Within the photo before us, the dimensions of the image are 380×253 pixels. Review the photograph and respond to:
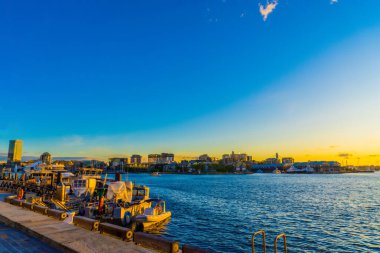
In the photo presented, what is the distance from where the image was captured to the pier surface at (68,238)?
902 cm

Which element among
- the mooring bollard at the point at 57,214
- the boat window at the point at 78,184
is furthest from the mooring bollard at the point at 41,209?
the boat window at the point at 78,184

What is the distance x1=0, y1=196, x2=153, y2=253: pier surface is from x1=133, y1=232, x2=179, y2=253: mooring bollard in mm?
603

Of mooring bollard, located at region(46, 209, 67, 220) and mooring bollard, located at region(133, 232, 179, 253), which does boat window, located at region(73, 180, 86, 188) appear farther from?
mooring bollard, located at region(133, 232, 179, 253)

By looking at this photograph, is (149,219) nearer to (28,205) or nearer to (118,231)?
(28,205)

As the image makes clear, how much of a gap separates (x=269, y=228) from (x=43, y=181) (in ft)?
161

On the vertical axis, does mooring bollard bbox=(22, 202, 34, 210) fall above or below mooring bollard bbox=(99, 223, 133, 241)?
below

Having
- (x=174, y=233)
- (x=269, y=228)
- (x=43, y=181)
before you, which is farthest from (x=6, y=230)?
(x=43, y=181)

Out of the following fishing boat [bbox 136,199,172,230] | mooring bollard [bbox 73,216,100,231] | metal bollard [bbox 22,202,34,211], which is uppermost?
mooring bollard [bbox 73,216,100,231]

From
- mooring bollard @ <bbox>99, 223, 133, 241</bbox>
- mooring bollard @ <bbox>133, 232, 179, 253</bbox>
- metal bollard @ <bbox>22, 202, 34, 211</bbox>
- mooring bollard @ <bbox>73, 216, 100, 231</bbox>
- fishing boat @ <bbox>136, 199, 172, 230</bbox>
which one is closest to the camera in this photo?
mooring bollard @ <bbox>133, 232, 179, 253</bbox>

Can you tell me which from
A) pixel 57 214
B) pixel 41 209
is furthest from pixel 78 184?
pixel 57 214

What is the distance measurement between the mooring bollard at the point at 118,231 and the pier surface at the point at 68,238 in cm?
77

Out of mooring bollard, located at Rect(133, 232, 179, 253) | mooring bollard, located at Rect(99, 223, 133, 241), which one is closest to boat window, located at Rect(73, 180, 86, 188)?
mooring bollard, located at Rect(99, 223, 133, 241)

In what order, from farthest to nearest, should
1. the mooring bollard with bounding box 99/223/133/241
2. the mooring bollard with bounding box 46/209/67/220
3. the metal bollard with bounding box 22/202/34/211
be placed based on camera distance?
the metal bollard with bounding box 22/202/34/211 < the mooring bollard with bounding box 46/209/67/220 < the mooring bollard with bounding box 99/223/133/241

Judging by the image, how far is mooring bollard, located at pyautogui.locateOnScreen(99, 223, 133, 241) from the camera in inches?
434
